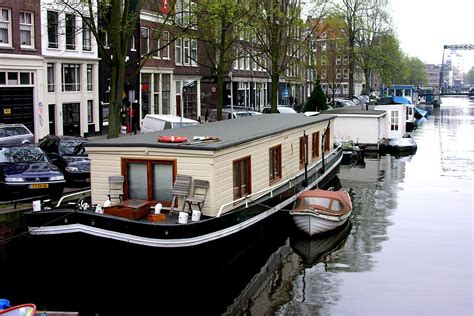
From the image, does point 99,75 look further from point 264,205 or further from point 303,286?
point 303,286

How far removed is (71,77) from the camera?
38.2 m

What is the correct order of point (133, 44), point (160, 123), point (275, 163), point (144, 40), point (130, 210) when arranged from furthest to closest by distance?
point (144, 40) < point (133, 44) < point (160, 123) < point (275, 163) < point (130, 210)

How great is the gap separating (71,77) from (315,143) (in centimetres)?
1827

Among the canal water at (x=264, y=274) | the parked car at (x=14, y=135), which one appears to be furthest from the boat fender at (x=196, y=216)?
the parked car at (x=14, y=135)

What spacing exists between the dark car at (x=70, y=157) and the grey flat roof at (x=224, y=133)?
11.7 ft

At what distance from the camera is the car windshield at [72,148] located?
77.1 ft

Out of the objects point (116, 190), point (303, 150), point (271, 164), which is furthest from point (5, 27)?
point (116, 190)

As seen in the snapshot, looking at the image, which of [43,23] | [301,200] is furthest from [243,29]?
[301,200]

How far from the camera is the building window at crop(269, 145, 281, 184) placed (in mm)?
19705

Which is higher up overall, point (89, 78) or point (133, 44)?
point (133, 44)

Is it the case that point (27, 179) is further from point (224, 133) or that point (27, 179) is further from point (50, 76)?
point (50, 76)

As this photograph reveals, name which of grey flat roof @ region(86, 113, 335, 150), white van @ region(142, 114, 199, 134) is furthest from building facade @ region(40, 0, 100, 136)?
grey flat roof @ region(86, 113, 335, 150)

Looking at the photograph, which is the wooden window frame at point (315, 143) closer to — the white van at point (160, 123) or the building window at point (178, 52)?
the white van at point (160, 123)

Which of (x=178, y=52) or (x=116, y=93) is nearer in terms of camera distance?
(x=116, y=93)
